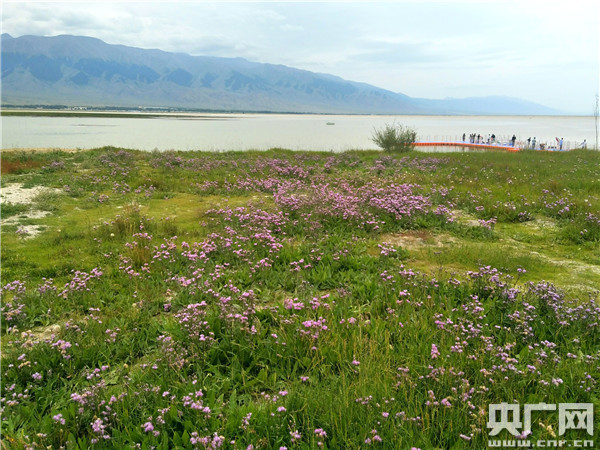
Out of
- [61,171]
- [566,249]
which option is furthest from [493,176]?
[61,171]

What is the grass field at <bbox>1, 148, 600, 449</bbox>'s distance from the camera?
12.1 ft

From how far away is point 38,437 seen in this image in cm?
364

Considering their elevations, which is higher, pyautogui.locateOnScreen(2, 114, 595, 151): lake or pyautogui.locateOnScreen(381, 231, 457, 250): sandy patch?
pyautogui.locateOnScreen(2, 114, 595, 151): lake

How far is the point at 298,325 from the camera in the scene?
17.1ft

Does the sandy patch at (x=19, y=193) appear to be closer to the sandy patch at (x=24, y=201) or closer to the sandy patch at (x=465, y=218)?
the sandy patch at (x=24, y=201)

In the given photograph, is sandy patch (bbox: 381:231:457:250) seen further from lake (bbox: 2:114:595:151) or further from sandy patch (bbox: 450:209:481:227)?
lake (bbox: 2:114:595:151)

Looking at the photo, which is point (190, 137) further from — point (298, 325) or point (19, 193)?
point (298, 325)

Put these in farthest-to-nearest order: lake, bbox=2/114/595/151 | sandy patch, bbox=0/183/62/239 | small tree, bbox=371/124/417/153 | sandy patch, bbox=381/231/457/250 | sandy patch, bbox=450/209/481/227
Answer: lake, bbox=2/114/595/151
small tree, bbox=371/124/417/153
sandy patch, bbox=450/209/481/227
sandy patch, bbox=0/183/62/239
sandy patch, bbox=381/231/457/250

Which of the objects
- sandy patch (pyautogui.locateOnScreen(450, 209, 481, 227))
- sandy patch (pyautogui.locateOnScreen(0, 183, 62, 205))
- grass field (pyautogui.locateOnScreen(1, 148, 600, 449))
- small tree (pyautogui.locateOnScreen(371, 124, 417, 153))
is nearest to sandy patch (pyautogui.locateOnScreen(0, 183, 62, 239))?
sandy patch (pyautogui.locateOnScreen(0, 183, 62, 205))

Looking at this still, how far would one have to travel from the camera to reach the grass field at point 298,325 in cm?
369

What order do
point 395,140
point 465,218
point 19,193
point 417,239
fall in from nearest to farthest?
point 417,239
point 465,218
point 19,193
point 395,140

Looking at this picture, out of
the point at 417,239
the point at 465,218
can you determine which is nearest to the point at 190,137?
the point at 465,218

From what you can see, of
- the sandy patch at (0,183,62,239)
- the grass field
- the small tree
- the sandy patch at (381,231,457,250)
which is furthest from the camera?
the small tree

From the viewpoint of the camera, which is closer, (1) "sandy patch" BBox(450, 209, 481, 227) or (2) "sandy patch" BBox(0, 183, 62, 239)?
(2) "sandy patch" BBox(0, 183, 62, 239)
